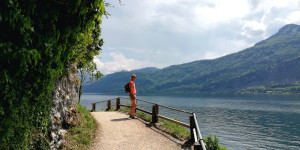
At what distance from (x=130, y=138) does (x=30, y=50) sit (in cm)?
799

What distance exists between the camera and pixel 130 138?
998 cm

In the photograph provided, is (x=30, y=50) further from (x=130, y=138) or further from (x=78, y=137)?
(x=130, y=138)

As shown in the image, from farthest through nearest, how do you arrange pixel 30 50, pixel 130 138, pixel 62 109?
1. pixel 130 138
2. pixel 62 109
3. pixel 30 50

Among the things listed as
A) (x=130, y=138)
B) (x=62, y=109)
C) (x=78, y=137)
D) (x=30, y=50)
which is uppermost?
(x=30, y=50)

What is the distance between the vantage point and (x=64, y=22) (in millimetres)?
4316

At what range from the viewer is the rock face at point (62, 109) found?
7.06m

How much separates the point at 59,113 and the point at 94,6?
561cm

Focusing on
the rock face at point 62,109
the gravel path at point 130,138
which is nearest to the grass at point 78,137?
the rock face at point 62,109

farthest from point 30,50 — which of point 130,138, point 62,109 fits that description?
point 130,138

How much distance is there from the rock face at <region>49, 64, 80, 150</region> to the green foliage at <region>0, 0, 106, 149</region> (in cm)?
185

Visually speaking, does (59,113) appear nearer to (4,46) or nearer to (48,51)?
(48,51)

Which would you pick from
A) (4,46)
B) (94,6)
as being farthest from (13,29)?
(94,6)

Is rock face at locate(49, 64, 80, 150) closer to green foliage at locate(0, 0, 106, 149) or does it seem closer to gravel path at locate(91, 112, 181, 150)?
gravel path at locate(91, 112, 181, 150)

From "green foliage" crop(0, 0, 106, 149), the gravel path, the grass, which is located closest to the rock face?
the grass
